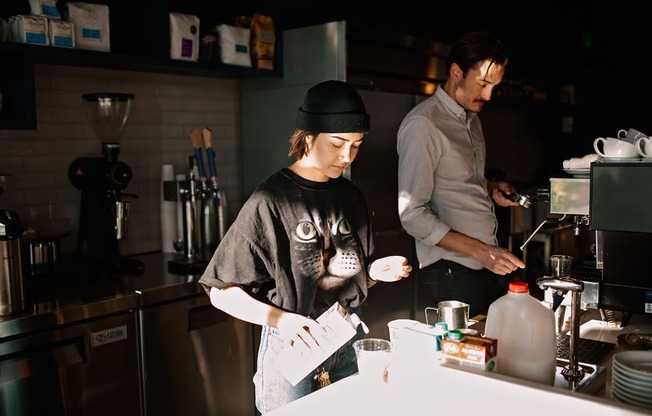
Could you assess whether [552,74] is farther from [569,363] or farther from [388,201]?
[569,363]

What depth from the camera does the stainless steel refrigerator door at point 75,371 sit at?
7.77 feet

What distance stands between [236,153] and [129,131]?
30.3 inches

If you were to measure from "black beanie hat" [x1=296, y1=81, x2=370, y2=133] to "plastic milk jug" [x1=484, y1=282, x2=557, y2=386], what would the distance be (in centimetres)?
68

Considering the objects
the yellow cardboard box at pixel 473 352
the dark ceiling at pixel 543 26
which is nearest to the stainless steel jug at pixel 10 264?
the yellow cardboard box at pixel 473 352

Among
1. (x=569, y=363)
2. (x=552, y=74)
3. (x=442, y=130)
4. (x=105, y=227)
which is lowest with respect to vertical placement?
(x=569, y=363)

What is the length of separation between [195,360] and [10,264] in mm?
935

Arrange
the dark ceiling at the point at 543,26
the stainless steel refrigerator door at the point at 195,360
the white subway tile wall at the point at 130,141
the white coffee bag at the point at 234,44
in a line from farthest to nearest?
the dark ceiling at the point at 543,26 → the white coffee bag at the point at 234,44 → the white subway tile wall at the point at 130,141 → the stainless steel refrigerator door at the point at 195,360

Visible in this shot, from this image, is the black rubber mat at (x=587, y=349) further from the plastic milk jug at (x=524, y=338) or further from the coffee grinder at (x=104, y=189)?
the coffee grinder at (x=104, y=189)

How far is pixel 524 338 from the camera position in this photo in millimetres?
1526

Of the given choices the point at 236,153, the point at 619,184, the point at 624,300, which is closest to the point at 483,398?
the point at 619,184

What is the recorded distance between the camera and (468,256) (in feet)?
9.32

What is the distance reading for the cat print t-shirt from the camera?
192cm

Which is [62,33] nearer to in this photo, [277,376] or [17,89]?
[17,89]

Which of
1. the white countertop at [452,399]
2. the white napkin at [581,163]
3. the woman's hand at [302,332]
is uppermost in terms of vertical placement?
the white napkin at [581,163]
